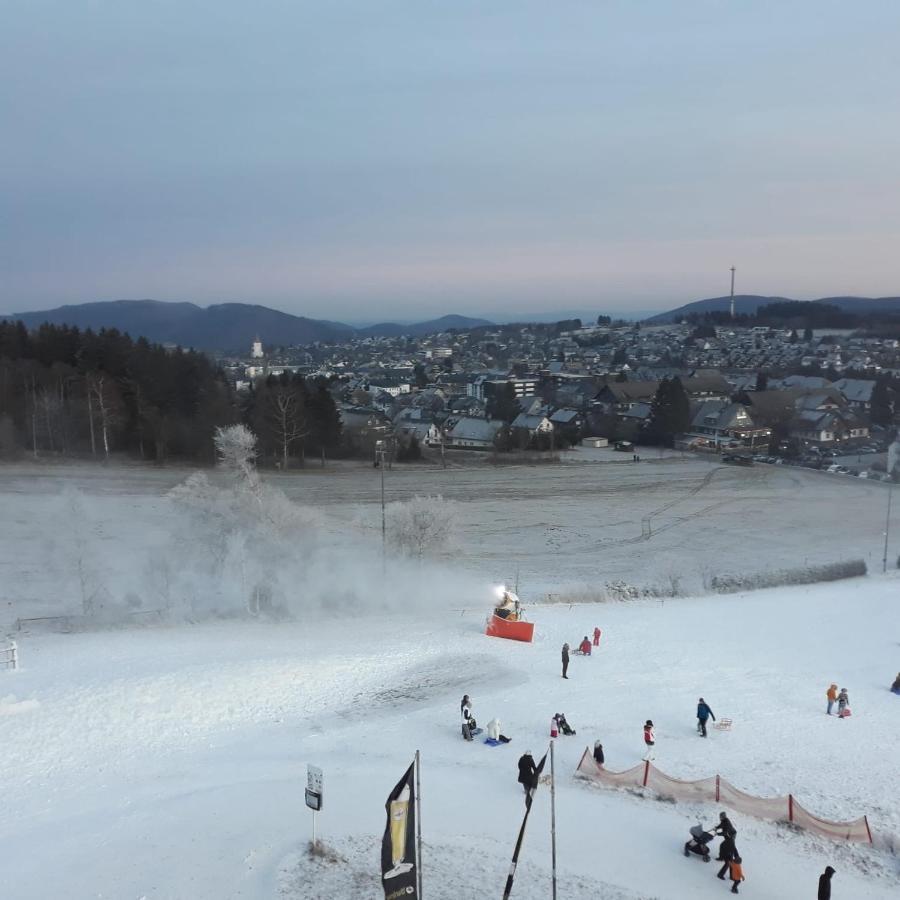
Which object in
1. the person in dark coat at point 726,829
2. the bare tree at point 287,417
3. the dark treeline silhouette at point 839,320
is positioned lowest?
the person in dark coat at point 726,829

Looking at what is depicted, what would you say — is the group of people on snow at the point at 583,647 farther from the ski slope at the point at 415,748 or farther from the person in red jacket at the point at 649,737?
the person in red jacket at the point at 649,737

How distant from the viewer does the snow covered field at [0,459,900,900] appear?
10.5 m

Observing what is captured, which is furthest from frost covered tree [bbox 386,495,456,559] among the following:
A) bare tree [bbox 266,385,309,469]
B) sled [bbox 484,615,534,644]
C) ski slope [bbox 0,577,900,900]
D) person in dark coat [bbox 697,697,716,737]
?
bare tree [bbox 266,385,309,469]

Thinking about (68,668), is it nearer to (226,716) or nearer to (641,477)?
(226,716)

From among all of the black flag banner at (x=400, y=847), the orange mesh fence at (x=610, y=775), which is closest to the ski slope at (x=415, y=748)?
the orange mesh fence at (x=610, y=775)

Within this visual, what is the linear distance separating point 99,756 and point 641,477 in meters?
43.3


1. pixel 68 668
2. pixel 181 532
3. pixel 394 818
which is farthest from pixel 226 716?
pixel 181 532

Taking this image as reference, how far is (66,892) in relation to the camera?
984 cm

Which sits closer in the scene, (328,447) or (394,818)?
(394,818)

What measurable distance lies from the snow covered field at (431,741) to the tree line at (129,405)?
72.9 feet

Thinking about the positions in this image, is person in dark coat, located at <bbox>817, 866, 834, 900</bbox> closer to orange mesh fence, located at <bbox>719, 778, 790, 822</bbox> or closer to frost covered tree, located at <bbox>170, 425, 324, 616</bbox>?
orange mesh fence, located at <bbox>719, 778, 790, 822</bbox>

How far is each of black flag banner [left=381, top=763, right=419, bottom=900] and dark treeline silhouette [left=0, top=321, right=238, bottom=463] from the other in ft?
143

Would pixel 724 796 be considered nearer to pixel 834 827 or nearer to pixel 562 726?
pixel 834 827

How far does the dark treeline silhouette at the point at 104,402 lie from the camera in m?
49.0
